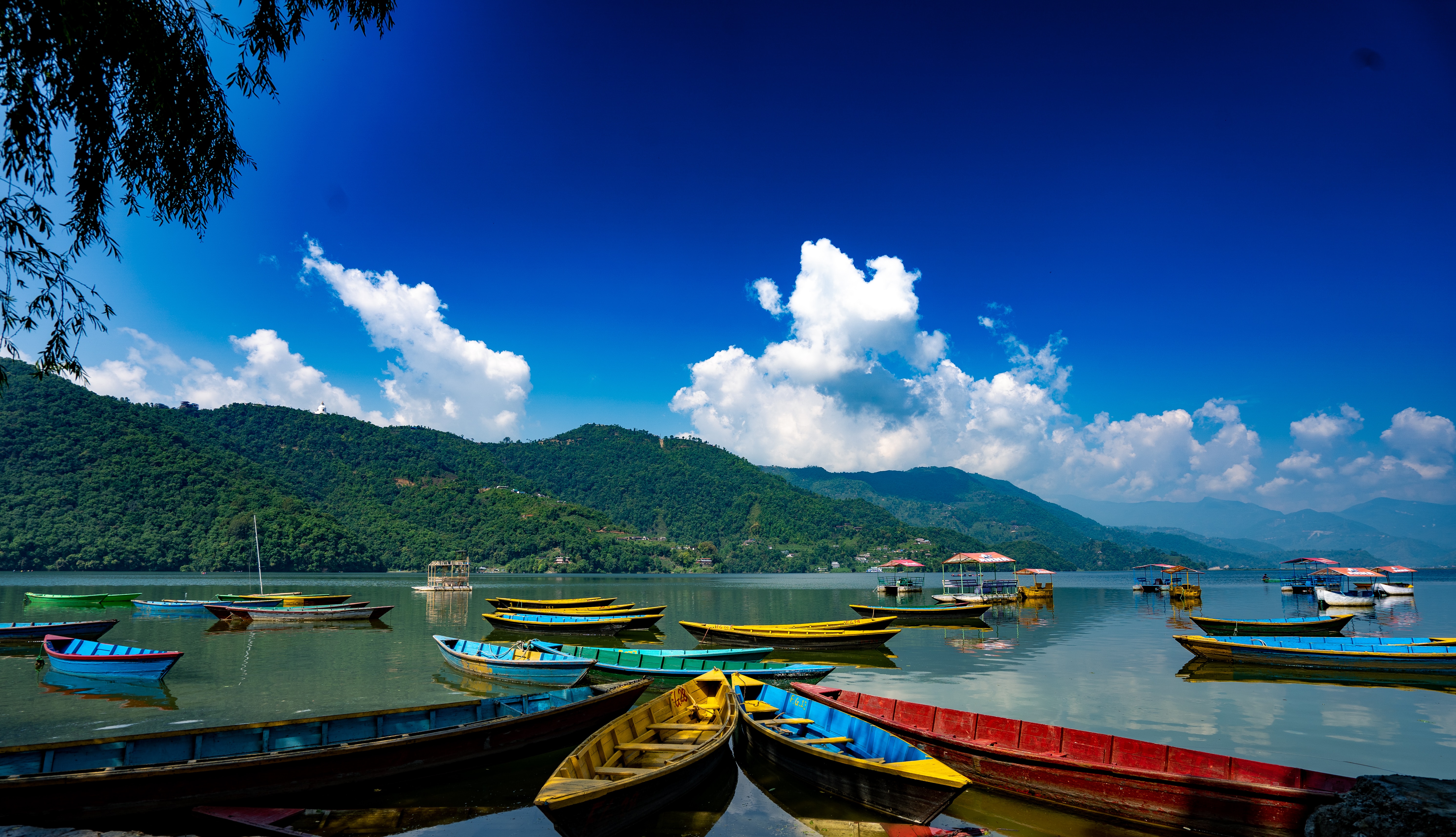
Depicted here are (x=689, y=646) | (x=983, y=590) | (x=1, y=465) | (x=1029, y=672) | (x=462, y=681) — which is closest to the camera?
(x=462, y=681)

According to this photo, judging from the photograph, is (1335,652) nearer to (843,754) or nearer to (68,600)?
(843,754)

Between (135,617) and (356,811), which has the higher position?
(356,811)

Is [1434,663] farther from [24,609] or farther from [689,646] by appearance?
[24,609]

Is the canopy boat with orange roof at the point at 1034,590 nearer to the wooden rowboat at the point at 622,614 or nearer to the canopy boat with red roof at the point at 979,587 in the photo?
the canopy boat with red roof at the point at 979,587

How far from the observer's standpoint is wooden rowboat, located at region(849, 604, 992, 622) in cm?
3788

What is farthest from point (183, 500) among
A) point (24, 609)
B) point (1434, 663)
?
point (1434, 663)

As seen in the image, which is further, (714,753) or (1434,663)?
(1434,663)

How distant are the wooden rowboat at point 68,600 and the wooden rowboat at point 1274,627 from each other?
60.2 meters

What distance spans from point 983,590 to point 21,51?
2203 inches

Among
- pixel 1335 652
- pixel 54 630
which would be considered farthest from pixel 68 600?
pixel 1335 652

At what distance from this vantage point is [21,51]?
5977mm

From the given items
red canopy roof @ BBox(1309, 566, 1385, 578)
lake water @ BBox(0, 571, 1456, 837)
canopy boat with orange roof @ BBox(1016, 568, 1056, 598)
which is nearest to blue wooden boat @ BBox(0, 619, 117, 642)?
lake water @ BBox(0, 571, 1456, 837)

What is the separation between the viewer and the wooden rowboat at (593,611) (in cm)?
3312

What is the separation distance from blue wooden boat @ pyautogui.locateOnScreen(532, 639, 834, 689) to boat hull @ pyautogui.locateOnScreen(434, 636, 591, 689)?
439 mm
